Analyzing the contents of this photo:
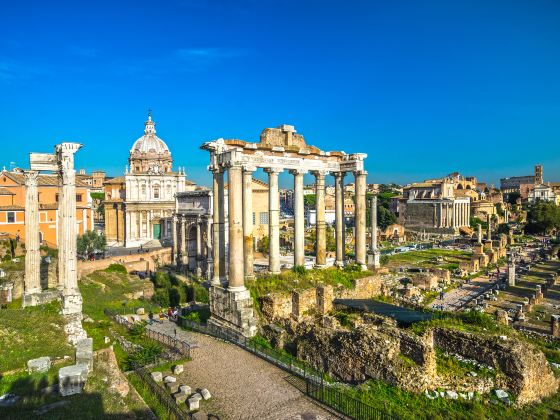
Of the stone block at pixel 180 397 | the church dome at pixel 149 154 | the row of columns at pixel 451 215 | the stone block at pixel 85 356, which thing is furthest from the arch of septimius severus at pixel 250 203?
the row of columns at pixel 451 215

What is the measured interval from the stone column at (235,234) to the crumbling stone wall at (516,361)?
25.0ft

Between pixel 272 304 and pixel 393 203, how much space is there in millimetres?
98011

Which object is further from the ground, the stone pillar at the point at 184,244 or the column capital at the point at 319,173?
the column capital at the point at 319,173

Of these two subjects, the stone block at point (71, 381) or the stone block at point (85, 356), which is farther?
the stone block at point (85, 356)

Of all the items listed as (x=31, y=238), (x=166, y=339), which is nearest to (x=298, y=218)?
(x=166, y=339)

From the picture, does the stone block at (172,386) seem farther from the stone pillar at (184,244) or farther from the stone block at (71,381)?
the stone pillar at (184,244)

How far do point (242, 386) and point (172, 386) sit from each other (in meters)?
1.94

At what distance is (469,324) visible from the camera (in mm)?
13438

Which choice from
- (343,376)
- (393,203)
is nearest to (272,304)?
(343,376)

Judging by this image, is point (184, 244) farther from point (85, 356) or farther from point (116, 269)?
point (85, 356)

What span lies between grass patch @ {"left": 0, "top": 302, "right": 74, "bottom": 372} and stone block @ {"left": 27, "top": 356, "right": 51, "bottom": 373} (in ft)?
1.22

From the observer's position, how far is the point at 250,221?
55.6ft

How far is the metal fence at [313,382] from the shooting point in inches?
357

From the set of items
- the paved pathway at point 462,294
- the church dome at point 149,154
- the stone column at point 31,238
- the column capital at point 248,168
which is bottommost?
the paved pathway at point 462,294
